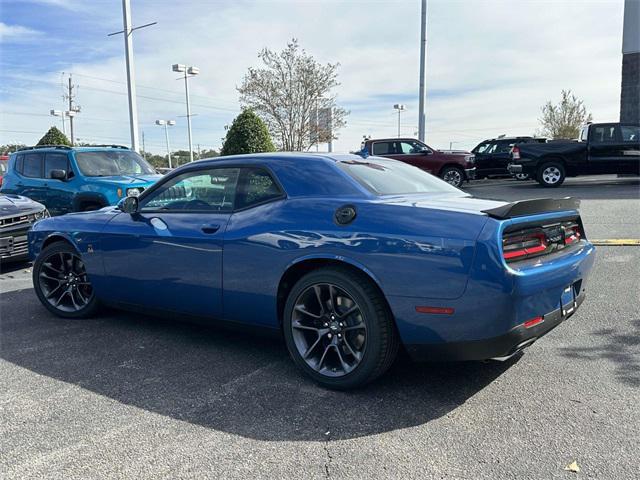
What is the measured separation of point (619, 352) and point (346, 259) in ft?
7.36

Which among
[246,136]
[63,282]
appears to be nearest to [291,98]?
[246,136]

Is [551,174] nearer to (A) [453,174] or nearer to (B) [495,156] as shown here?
(A) [453,174]

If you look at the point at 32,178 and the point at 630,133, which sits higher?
the point at 630,133

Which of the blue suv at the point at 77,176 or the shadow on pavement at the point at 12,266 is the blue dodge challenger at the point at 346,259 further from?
the blue suv at the point at 77,176

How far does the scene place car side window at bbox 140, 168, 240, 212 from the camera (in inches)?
159

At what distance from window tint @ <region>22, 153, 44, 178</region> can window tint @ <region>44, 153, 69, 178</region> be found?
7.0 inches

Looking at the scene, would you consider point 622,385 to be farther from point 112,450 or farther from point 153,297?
point 153,297

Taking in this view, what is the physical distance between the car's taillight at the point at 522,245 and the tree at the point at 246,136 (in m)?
15.9

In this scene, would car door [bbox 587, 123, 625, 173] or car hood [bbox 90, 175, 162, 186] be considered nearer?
car hood [bbox 90, 175, 162, 186]

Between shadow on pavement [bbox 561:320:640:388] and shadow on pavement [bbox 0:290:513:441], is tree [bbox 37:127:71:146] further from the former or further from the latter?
shadow on pavement [bbox 561:320:640:388]

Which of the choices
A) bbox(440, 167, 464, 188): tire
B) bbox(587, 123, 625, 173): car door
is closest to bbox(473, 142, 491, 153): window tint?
bbox(440, 167, 464, 188): tire

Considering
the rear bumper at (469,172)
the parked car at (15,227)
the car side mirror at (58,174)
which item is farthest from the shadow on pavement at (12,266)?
the rear bumper at (469,172)

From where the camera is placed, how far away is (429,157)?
55.4ft

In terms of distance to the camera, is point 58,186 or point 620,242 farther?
point 58,186
